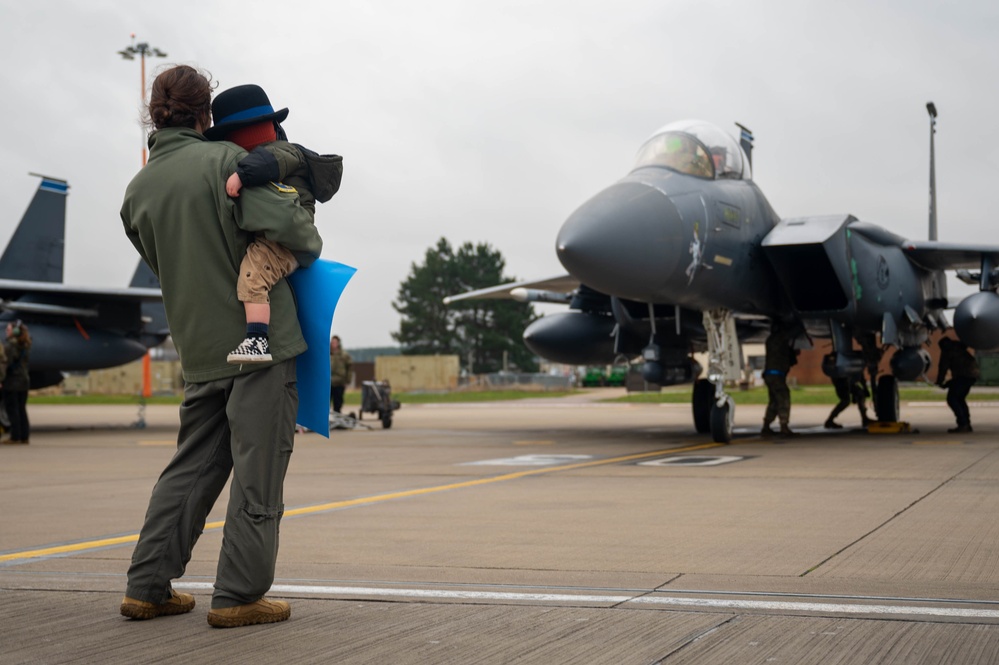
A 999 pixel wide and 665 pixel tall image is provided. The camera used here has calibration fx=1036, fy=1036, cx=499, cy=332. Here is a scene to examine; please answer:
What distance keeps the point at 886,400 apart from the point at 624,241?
270 inches

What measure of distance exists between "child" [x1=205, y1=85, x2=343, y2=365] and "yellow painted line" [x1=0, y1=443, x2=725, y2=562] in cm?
225

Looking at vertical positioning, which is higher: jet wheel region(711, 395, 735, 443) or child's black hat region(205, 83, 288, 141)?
child's black hat region(205, 83, 288, 141)

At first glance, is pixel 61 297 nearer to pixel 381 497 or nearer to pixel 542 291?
pixel 542 291

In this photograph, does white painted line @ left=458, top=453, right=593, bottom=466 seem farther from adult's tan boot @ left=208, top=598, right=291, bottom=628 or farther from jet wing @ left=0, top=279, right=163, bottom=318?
jet wing @ left=0, top=279, right=163, bottom=318

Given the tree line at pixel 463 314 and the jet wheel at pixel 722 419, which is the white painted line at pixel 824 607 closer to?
the jet wheel at pixel 722 419

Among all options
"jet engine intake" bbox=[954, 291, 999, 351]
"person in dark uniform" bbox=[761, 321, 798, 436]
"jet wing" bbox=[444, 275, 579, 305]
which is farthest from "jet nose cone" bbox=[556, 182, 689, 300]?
"jet wing" bbox=[444, 275, 579, 305]

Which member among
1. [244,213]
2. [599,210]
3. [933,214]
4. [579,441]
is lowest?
[579,441]

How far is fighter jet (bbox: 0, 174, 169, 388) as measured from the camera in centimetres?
1898

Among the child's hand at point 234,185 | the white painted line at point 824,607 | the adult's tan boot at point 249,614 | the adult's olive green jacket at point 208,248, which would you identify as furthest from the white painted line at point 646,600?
the child's hand at point 234,185

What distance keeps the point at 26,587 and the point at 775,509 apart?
4.11m

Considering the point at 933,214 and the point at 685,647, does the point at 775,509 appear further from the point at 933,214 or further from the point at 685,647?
the point at 933,214

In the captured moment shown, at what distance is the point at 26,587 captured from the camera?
3922mm

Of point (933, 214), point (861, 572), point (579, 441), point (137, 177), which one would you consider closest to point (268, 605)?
point (137, 177)

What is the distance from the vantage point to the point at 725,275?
12.2m
